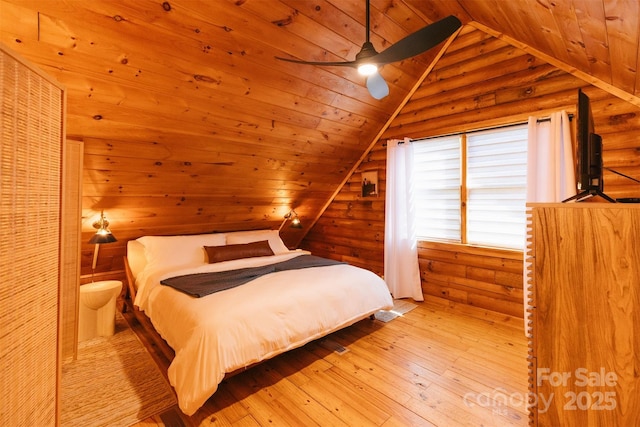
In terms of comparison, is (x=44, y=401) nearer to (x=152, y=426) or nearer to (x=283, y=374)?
(x=152, y=426)

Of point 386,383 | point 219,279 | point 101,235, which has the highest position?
point 101,235

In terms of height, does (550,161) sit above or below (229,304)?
above

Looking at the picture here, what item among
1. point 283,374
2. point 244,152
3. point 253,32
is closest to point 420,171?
point 244,152

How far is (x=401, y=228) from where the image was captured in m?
3.60

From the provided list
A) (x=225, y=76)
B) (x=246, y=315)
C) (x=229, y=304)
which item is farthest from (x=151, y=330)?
(x=225, y=76)

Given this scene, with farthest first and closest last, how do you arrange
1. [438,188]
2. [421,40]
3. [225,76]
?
[438,188]
[225,76]
[421,40]

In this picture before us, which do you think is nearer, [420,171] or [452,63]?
[452,63]

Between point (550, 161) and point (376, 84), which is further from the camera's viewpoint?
point (550, 161)

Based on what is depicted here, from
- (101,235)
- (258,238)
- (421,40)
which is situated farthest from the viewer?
(258,238)

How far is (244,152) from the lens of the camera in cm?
312

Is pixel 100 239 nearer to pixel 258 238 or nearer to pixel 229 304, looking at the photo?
pixel 229 304

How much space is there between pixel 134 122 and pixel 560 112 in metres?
3.55

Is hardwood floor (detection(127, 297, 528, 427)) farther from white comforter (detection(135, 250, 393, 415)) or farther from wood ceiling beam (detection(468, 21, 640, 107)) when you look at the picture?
wood ceiling beam (detection(468, 21, 640, 107))

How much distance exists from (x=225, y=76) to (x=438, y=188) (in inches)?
102
